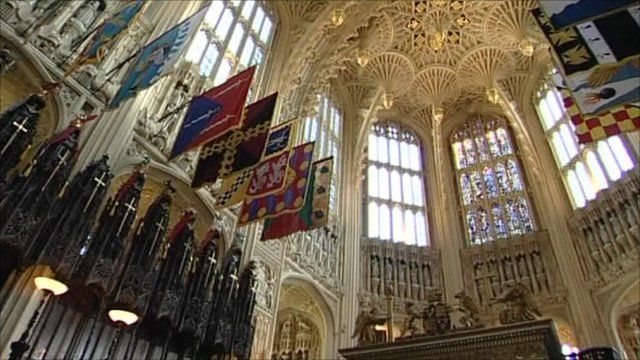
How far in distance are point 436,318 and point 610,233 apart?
404 inches

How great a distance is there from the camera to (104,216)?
8742 millimetres

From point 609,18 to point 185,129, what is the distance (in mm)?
7842

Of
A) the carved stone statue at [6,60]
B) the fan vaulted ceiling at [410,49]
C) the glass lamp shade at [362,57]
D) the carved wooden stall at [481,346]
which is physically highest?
the fan vaulted ceiling at [410,49]

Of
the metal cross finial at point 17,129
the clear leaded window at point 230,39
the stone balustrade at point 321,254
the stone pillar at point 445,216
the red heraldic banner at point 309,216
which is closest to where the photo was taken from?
the metal cross finial at point 17,129

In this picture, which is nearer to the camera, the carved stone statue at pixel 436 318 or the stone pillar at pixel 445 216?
the carved stone statue at pixel 436 318

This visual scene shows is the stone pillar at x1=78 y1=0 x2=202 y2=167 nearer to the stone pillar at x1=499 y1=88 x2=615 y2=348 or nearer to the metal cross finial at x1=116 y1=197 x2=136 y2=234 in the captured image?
the metal cross finial at x1=116 y1=197 x2=136 y2=234

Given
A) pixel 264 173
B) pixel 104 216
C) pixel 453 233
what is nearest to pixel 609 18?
pixel 264 173

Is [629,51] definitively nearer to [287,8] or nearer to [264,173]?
[264,173]

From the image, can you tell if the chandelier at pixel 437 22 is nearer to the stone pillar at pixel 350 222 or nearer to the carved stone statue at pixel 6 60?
the stone pillar at pixel 350 222

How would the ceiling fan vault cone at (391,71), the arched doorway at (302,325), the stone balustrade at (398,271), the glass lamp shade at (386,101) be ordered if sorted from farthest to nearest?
1. the ceiling fan vault cone at (391,71)
2. the glass lamp shade at (386,101)
3. the stone balustrade at (398,271)
4. the arched doorway at (302,325)

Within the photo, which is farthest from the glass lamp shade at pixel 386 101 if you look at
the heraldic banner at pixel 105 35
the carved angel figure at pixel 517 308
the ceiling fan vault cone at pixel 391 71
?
the carved angel figure at pixel 517 308

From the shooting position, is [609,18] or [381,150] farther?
[381,150]

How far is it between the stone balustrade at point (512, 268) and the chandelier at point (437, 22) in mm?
9499

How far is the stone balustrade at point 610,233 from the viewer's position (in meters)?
13.9
